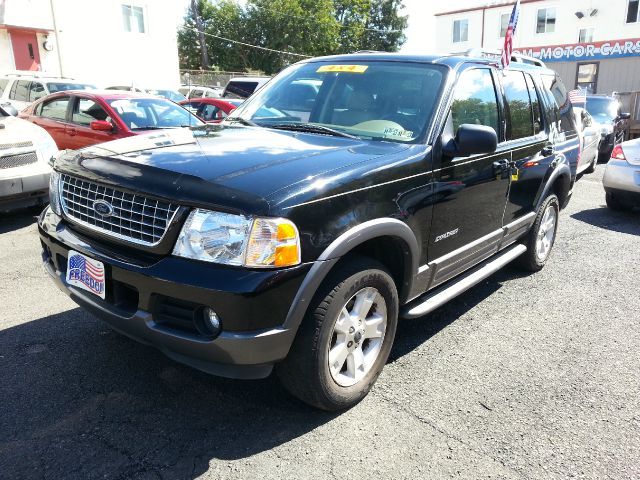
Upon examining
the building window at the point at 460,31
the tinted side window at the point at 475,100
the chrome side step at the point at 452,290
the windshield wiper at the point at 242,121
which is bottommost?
the chrome side step at the point at 452,290

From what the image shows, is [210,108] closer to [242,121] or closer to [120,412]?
[242,121]

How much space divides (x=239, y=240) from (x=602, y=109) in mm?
14229

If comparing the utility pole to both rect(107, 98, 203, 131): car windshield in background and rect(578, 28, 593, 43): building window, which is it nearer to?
rect(578, 28, 593, 43): building window

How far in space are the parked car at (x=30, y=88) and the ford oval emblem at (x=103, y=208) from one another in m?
10.8

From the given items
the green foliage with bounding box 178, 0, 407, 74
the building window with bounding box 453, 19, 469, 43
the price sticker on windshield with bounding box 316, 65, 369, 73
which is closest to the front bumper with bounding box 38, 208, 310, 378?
the price sticker on windshield with bounding box 316, 65, 369, 73

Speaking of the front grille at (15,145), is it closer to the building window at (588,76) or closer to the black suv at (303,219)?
the black suv at (303,219)

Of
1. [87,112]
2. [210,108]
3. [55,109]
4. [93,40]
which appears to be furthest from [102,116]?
[93,40]

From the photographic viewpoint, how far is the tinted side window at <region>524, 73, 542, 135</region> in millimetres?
4547

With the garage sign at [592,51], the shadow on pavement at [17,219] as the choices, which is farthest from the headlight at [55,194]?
the garage sign at [592,51]

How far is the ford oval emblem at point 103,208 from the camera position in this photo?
2588mm

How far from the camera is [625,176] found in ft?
Answer: 23.7

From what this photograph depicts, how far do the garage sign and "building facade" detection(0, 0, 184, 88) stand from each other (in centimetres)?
1890

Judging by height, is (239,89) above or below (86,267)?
above

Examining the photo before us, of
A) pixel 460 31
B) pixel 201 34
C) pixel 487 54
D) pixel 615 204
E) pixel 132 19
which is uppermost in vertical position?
pixel 201 34
